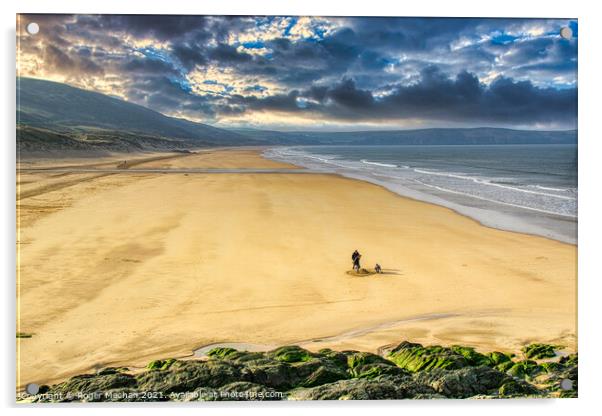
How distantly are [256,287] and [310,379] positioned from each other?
8.36 feet

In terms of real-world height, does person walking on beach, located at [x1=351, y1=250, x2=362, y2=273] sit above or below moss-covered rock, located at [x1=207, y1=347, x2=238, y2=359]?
above

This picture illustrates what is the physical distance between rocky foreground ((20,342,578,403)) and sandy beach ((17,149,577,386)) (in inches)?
12.1

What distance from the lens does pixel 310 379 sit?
21.5 feet

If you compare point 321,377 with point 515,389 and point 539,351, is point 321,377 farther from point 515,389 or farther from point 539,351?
point 539,351

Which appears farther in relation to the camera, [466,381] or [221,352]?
[221,352]

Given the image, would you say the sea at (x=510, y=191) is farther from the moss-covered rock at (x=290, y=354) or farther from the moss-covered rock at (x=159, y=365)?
the moss-covered rock at (x=159, y=365)

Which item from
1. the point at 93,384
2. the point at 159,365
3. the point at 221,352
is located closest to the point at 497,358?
the point at 221,352

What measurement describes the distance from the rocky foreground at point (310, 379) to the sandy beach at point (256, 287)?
1.01 feet

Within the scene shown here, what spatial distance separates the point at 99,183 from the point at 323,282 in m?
17.2

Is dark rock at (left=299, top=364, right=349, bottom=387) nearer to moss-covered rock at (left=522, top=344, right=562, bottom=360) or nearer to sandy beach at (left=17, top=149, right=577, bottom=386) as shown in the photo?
sandy beach at (left=17, top=149, right=577, bottom=386)

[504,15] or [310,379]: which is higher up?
[504,15]

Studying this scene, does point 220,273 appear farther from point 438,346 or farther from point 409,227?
point 409,227

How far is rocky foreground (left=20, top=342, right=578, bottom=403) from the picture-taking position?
6.49m

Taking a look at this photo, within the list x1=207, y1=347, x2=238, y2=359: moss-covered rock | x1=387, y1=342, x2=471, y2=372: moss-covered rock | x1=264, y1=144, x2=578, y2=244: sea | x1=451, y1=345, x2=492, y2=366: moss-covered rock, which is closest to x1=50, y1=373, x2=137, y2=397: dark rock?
x1=207, y1=347, x2=238, y2=359: moss-covered rock
